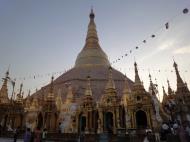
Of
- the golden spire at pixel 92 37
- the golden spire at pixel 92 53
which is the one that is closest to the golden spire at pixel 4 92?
the golden spire at pixel 92 53

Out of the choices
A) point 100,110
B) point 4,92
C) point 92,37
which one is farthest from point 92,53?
point 100,110

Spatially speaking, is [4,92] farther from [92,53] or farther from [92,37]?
[92,37]

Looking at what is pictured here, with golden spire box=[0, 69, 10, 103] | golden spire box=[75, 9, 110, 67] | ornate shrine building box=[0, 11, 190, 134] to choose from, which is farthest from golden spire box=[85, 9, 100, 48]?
golden spire box=[0, 69, 10, 103]


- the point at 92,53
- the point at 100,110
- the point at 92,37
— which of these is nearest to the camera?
the point at 100,110

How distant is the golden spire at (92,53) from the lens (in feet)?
186

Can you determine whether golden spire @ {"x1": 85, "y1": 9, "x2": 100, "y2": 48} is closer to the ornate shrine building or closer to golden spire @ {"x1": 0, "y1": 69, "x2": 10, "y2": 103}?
the ornate shrine building

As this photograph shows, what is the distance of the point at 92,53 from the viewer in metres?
57.6

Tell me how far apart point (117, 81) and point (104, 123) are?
21389 mm

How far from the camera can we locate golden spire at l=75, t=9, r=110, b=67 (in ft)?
186

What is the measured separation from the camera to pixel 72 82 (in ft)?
158

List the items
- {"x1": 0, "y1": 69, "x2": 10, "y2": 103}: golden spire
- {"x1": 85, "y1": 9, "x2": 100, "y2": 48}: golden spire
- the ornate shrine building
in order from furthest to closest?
{"x1": 85, "y1": 9, "x2": 100, "y2": 48}: golden spire
{"x1": 0, "y1": 69, "x2": 10, "y2": 103}: golden spire
the ornate shrine building

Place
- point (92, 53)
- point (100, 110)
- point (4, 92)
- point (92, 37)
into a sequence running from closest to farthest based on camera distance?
point (100, 110)
point (4, 92)
point (92, 53)
point (92, 37)

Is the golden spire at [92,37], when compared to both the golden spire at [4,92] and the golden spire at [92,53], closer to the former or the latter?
the golden spire at [92,53]

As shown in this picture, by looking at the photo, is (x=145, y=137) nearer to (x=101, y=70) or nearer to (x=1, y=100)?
(x=1, y=100)
